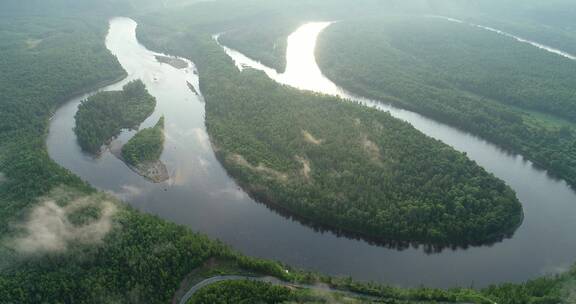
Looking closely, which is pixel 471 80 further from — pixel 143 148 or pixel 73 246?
pixel 73 246

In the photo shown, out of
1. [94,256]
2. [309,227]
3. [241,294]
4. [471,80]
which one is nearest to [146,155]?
[94,256]

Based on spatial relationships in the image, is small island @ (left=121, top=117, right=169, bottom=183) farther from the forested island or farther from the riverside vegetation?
the forested island

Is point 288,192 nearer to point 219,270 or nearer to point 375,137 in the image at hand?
point 219,270

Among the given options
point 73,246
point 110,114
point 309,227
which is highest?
point 110,114


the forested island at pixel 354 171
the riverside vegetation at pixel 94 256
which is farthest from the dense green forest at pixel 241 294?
the forested island at pixel 354 171

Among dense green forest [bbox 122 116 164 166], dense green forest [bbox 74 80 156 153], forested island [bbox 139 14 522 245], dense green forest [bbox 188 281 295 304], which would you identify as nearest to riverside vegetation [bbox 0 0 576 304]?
dense green forest [bbox 188 281 295 304]

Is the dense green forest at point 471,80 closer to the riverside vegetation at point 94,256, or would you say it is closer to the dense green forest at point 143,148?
the riverside vegetation at point 94,256
